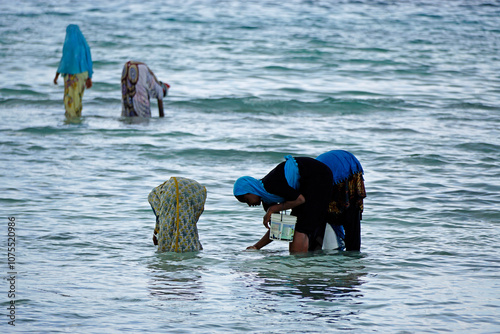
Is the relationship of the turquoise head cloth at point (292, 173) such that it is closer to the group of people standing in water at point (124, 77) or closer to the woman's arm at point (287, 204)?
the woman's arm at point (287, 204)

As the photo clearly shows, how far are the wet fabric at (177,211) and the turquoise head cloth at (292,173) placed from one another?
80 centimetres

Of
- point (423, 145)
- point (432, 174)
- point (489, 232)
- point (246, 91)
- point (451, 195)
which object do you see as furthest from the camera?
point (246, 91)

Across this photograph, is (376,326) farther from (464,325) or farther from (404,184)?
(404,184)

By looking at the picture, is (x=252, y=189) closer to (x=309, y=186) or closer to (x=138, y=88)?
(x=309, y=186)

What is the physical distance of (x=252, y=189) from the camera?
6551 millimetres

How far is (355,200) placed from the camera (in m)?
6.86

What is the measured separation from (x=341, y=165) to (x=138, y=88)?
294 inches

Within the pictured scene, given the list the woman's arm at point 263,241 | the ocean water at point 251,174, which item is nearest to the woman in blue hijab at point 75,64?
the ocean water at point 251,174

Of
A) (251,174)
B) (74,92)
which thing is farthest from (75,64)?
(251,174)

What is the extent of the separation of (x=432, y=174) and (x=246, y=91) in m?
8.64

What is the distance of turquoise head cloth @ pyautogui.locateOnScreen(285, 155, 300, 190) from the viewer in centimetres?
660

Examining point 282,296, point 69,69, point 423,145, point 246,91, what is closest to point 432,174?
point 423,145

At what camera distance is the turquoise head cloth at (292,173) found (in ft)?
21.6

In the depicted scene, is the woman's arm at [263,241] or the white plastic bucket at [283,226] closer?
the white plastic bucket at [283,226]
